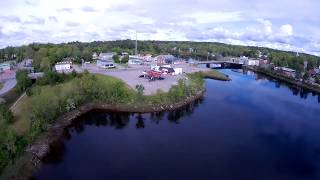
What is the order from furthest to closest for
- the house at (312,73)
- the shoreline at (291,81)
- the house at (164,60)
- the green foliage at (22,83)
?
the house at (164,60)
the house at (312,73)
the shoreline at (291,81)
the green foliage at (22,83)

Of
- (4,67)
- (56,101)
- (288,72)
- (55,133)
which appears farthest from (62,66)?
(288,72)

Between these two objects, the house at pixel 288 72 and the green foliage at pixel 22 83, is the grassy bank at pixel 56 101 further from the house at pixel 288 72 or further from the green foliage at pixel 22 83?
the house at pixel 288 72

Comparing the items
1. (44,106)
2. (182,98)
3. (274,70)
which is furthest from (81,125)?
(274,70)

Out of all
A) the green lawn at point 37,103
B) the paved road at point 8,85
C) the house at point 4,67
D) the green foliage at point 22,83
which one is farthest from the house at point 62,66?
the green lawn at point 37,103

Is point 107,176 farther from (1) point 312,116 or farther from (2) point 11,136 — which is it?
(1) point 312,116

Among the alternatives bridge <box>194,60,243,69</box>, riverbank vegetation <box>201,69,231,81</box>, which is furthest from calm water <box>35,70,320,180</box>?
bridge <box>194,60,243,69</box>

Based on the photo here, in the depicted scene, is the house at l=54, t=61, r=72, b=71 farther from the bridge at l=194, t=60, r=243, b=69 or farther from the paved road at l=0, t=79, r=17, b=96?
the bridge at l=194, t=60, r=243, b=69
